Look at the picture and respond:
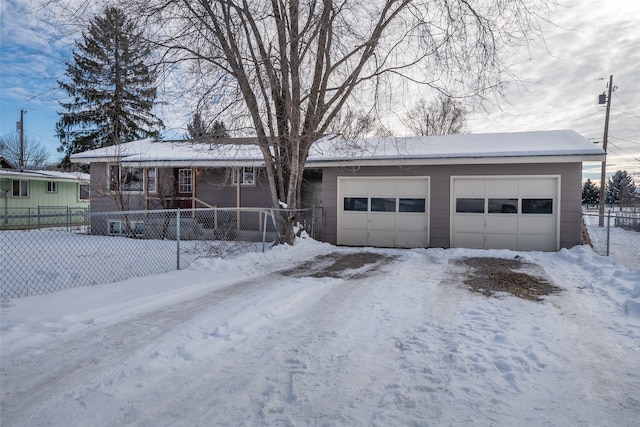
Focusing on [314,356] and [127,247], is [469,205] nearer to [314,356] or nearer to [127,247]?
[314,356]

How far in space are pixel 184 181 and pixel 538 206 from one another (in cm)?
1331

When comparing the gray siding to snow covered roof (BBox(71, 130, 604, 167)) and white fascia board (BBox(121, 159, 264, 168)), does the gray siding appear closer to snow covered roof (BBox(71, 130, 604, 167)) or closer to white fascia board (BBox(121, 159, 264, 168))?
snow covered roof (BBox(71, 130, 604, 167))

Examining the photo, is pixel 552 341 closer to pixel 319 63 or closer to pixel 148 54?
pixel 319 63

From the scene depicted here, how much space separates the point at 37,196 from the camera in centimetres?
2178

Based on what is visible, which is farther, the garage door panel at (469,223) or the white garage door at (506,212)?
the garage door panel at (469,223)

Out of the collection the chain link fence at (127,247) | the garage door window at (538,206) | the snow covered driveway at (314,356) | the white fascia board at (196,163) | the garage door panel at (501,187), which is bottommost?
the snow covered driveway at (314,356)

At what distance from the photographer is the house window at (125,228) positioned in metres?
14.7

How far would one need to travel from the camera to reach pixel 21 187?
20875 millimetres

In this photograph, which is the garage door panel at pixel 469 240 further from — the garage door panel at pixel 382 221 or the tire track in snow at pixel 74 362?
the tire track in snow at pixel 74 362

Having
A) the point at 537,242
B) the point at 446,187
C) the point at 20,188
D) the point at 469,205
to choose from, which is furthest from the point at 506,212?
the point at 20,188

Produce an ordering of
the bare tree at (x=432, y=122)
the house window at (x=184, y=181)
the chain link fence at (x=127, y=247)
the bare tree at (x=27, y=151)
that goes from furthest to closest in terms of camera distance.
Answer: the bare tree at (x=27, y=151)
the bare tree at (x=432, y=122)
the house window at (x=184, y=181)
the chain link fence at (x=127, y=247)

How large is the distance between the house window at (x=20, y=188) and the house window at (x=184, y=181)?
38.5 ft

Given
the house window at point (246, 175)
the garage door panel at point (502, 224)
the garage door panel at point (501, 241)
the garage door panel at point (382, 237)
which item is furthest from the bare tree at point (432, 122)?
the garage door panel at point (501, 241)

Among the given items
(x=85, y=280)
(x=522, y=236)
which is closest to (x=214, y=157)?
(x=85, y=280)
